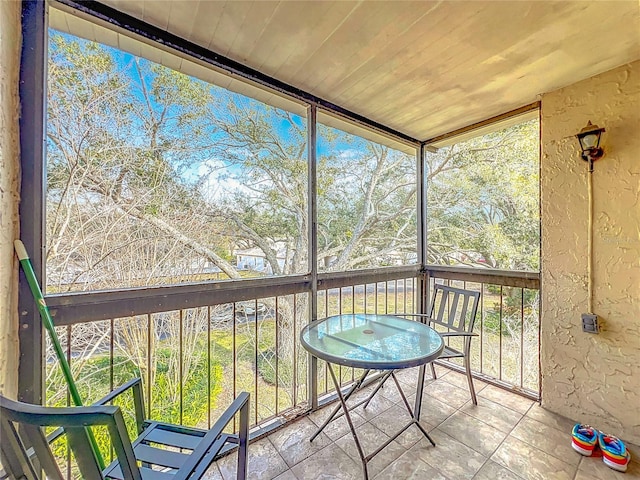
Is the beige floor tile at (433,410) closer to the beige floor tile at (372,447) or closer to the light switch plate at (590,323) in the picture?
the beige floor tile at (372,447)

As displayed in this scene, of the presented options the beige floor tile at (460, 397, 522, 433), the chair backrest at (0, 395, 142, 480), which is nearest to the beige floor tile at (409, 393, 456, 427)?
the beige floor tile at (460, 397, 522, 433)

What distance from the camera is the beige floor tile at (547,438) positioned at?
174 centimetres

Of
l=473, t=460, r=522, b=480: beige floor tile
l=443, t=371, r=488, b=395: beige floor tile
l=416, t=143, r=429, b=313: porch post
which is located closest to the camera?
l=473, t=460, r=522, b=480: beige floor tile

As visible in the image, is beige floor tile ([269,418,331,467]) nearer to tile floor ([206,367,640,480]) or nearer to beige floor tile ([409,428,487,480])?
tile floor ([206,367,640,480])

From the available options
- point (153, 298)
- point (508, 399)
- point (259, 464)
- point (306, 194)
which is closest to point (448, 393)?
point (508, 399)

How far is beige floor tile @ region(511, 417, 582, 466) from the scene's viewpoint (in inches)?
68.4

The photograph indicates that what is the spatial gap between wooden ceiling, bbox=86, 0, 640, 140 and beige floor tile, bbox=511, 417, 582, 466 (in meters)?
2.56

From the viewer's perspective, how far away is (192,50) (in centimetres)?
167

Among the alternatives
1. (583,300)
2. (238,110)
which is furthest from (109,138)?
(583,300)

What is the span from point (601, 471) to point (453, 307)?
1.24 m

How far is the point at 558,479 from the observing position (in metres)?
1.56

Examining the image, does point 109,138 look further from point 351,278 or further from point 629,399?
point 629,399

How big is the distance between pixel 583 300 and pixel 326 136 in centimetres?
367

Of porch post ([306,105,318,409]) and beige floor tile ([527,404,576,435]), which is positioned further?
porch post ([306,105,318,409])
